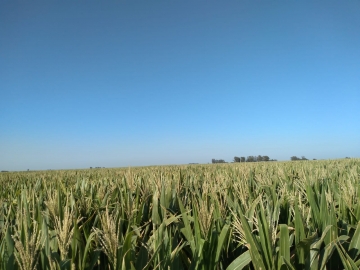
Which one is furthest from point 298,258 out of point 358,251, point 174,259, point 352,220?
point 352,220

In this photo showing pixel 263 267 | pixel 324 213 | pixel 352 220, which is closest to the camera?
pixel 263 267

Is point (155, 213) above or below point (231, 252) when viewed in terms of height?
above

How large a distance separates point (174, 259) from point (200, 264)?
15 centimetres

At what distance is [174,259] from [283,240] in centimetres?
48

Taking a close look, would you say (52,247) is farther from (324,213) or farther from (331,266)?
(324,213)

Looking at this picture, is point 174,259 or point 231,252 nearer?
point 174,259

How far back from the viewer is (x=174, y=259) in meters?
1.18

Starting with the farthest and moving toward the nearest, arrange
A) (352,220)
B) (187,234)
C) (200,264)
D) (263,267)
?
(352,220) → (187,234) → (200,264) → (263,267)

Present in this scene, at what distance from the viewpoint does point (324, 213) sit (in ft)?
5.50

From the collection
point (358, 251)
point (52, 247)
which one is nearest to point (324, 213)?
point (358, 251)

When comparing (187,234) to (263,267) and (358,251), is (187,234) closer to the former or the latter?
(263,267)

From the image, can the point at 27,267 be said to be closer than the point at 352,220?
Yes

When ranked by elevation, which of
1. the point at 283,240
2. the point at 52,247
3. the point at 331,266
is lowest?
the point at 331,266

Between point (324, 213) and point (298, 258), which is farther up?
point (324, 213)
